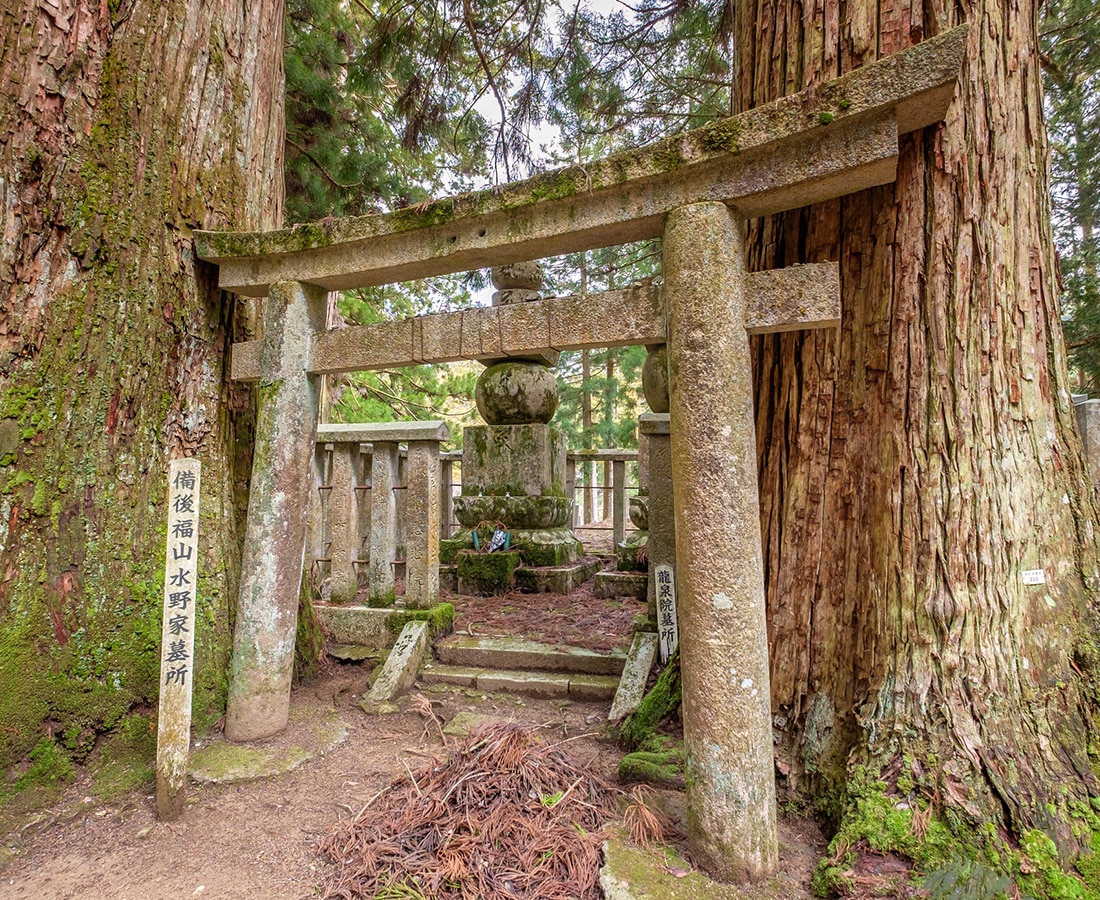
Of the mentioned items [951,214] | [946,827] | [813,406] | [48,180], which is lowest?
[946,827]

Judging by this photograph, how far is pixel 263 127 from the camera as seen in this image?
3.56 metres

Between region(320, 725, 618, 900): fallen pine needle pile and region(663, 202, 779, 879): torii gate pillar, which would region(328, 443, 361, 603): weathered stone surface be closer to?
region(320, 725, 618, 900): fallen pine needle pile

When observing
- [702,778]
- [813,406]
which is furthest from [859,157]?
[702,778]

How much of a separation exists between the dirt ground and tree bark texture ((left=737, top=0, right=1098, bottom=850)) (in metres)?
0.61

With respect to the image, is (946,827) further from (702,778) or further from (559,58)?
(559,58)

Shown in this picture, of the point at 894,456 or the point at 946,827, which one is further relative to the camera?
the point at 894,456

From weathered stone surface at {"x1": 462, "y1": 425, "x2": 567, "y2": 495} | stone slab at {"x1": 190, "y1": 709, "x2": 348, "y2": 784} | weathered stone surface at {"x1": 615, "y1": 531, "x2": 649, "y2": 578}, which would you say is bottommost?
stone slab at {"x1": 190, "y1": 709, "x2": 348, "y2": 784}

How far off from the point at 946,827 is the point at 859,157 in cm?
232

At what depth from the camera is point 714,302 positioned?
2158mm

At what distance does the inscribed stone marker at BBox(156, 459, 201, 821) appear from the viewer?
7.77 ft

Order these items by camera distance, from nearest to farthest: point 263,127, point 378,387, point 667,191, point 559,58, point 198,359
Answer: point 667,191 < point 198,359 < point 263,127 < point 559,58 < point 378,387

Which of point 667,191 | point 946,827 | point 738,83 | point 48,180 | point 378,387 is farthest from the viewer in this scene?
point 378,387

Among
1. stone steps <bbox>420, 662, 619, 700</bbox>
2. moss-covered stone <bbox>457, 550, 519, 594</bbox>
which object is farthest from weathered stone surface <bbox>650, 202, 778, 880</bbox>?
moss-covered stone <bbox>457, 550, 519, 594</bbox>

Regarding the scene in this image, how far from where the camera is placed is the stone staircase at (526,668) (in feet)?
12.0
